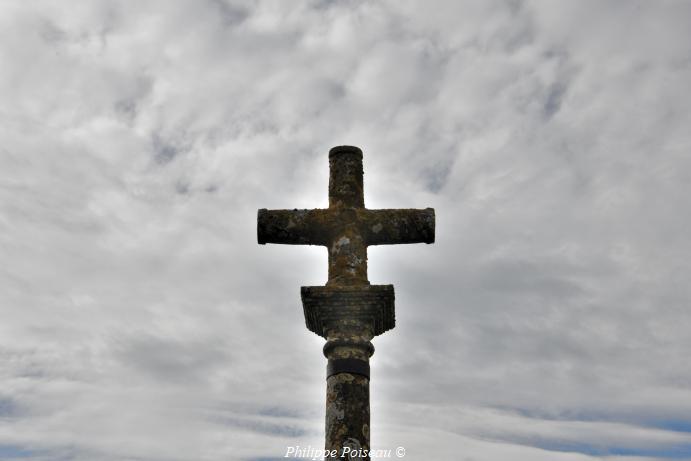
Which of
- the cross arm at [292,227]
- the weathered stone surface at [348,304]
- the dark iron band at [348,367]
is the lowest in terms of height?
the dark iron band at [348,367]

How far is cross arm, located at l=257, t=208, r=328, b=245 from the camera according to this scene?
6.36m

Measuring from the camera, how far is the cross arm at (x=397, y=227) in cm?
634

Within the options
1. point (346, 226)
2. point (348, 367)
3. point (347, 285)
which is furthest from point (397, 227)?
point (348, 367)

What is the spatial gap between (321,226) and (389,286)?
103 cm

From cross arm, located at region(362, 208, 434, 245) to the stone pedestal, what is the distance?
0.75m

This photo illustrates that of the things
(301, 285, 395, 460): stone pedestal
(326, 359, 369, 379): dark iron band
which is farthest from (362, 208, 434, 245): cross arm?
(326, 359, 369, 379): dark iron band

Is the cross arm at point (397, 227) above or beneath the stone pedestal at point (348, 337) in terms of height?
above

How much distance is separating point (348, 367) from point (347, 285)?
0.76m

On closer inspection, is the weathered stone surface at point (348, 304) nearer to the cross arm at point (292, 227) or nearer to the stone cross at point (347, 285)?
the stone cross at point (347, 285)

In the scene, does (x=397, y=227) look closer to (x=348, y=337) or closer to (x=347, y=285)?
(x=347, y=285)

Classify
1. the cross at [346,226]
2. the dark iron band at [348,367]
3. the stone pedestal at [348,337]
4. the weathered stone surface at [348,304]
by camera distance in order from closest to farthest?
the stone pedestal at [348,337]
the dark iron band at [348,367]
the weathered stone surface at [348,304]
the cross at [346,226]

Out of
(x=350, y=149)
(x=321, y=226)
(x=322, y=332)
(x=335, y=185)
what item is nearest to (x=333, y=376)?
(x=322, y=332)

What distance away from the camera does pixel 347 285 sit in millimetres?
5871

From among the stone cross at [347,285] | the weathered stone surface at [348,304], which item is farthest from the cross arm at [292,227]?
the weathered stone surface at [348,304]
